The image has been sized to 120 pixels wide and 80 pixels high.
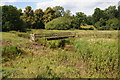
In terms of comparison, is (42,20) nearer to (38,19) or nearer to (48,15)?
(38,19)

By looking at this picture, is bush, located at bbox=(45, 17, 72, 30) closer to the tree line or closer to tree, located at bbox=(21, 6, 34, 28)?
the tree line

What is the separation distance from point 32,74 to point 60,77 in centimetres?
129

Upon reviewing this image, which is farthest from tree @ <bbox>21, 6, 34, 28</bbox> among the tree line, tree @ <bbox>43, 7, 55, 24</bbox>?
tree @ <bbox>43, 7, 55, 24</bbox>

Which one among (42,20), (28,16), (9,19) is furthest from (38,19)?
(9,19)

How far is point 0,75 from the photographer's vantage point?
5.18m

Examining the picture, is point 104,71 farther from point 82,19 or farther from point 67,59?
point 82,19

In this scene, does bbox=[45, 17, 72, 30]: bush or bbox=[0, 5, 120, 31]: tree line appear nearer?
bbox=[0, 5, 120, 31]: tree line

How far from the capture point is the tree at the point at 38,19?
40619 mm

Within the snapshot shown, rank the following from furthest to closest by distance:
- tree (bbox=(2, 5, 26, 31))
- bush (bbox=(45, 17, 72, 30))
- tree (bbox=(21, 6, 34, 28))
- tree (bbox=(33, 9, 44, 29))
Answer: tree (bbox=(33, 9, 44, 29)) < tree (bbox=(21, 6, 34, 28)) < bush (bbox=(45, 17, 72, 30)) < tree (bbox=(2, 5, 26, 31))

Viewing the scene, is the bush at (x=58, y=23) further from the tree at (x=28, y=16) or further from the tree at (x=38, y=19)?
the tree at (x=28, y=16)

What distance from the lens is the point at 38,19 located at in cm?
4156

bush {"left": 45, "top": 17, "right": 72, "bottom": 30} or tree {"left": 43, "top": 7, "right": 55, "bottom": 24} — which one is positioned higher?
tree {"left": 43, "top": 7, "right": 55, "bottom": 24}

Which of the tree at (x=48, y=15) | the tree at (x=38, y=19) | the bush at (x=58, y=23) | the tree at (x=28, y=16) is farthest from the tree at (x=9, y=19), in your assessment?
the tree at (x=48, y=15)

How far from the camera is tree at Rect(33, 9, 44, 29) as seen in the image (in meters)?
40.6
